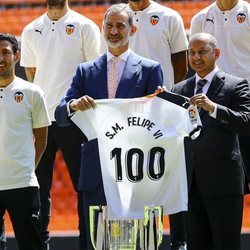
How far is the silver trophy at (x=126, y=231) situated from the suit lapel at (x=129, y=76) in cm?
73

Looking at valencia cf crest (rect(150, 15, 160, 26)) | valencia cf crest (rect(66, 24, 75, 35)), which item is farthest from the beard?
valencia cf crest (rect(150, 15, 160, 26))

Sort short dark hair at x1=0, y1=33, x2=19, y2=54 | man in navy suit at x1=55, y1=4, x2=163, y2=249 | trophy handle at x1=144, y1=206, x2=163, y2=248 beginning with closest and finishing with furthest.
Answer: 1. trophy handle at x1=144, y1=206, x2=163, y2=248
2. man in navy suit at x1=55, y1=4, x2=163, y2=249
3. short dark hair at x1=0, y1=33, x2=19, y2=54

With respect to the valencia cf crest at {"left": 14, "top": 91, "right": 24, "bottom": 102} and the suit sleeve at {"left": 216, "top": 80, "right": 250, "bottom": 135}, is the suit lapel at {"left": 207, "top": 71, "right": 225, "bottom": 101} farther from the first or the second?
the valencia cf crest at {"left": 14, "top": 91, "right": 24, "bottom": 102}

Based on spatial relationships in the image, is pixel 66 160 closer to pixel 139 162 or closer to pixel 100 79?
pixel 100 79

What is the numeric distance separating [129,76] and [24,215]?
1064 mm

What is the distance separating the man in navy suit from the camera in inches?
224

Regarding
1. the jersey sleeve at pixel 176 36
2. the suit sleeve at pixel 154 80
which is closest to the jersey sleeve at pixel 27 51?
the jersey sleeve at pixel 176 36

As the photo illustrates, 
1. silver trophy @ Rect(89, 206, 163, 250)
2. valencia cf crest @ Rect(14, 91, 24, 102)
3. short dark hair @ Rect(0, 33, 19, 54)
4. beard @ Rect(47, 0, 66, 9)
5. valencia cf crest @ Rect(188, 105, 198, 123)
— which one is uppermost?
beard @ Rect(47, 0, 66, 9)

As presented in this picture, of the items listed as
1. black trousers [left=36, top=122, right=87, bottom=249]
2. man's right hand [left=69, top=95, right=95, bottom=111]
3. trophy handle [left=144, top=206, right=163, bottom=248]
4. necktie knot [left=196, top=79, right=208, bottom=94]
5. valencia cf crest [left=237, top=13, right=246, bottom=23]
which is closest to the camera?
trophy handle [left=144, top=206, right=163, bottom=248]

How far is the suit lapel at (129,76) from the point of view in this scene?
Answer: 19.0 ft

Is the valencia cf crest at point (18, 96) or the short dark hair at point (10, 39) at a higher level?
the short dark hair at point (10, 39)

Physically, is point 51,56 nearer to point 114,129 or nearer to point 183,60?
point 183,60

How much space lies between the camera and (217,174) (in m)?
5.77

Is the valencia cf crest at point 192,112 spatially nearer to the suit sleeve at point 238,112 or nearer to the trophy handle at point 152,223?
the suit sleeve at point 238,112
